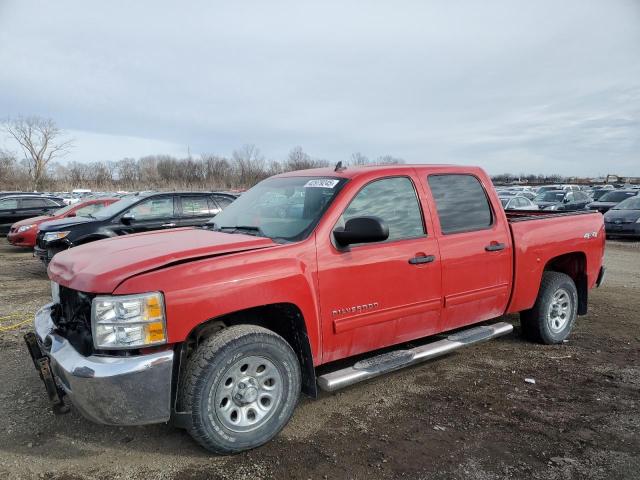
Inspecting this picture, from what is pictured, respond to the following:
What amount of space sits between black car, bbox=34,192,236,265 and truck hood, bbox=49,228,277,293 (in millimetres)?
5048

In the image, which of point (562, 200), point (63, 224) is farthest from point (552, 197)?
point (63, 224)

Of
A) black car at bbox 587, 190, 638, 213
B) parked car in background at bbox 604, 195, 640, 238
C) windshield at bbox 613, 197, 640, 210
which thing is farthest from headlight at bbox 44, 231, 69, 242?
black car at bbox 587, 190, 638, 213

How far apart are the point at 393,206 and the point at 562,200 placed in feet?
75.6

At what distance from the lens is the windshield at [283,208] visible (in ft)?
11.5

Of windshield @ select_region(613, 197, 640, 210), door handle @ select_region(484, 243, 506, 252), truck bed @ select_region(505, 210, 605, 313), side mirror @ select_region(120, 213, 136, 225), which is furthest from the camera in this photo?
windshield @ select_region(613, 197, 640, 210)

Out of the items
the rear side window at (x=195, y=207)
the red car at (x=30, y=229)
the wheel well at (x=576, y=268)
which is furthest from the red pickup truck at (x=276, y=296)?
the red car at (x=30, y=229)

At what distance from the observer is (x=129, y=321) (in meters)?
2.66

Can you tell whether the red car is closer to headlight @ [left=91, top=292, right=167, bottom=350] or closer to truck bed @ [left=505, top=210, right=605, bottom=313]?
headlight @ [left=91, top=292, right=167, bottom=350]

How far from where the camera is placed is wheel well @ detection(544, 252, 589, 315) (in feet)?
17.4

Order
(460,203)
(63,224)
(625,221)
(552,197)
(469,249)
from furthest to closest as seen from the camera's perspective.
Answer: (552,197) → (625,221) → (63,224) → (460,203) → (469,249)

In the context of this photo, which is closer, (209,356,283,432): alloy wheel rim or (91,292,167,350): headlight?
(91,292,167,350): headlight

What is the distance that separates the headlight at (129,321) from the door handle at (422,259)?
76.9 inches

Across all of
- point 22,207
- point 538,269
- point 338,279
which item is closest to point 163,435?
point 338,279

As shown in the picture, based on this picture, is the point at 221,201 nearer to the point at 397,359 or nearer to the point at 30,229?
the point at 30,229
